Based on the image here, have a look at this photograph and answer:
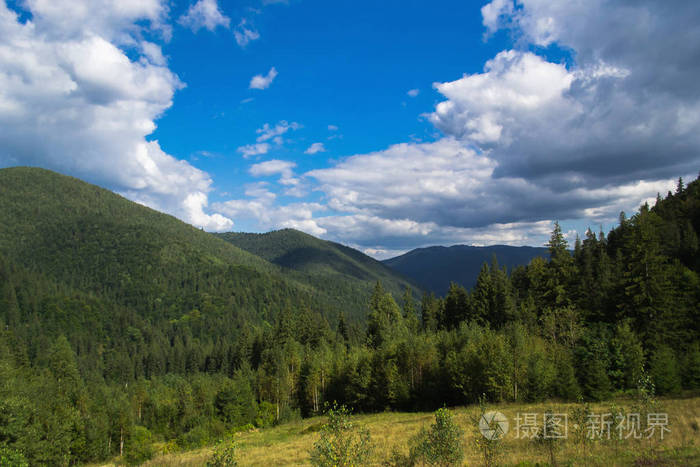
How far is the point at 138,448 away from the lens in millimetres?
47969

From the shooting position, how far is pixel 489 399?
44.6 metres

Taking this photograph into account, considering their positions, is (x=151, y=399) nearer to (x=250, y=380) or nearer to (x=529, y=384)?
(x=250, y=380)

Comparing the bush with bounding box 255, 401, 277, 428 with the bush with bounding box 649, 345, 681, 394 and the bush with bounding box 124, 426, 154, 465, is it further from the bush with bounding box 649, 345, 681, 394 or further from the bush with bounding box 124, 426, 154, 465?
the bush with bounding box 649, 345, 681, 394

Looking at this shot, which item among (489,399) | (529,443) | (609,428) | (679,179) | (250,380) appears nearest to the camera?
(609,428)

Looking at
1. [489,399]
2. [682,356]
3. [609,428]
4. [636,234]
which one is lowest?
[489,399]

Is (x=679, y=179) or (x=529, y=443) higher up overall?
(x=679, y=179)

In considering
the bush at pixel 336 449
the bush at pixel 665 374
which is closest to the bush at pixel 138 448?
the bush at pixel 336 449

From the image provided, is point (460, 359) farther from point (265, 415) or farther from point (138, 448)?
point (138, 448)

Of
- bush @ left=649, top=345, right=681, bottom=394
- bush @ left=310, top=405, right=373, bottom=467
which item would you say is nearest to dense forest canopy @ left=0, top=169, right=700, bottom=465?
bush @ left=649, top=345, right=681, bottom=394

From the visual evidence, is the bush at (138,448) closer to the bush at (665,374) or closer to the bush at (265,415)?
the bush at (265,415)

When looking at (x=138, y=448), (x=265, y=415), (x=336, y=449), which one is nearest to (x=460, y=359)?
(x=265, y=415)

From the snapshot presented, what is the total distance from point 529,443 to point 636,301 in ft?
118

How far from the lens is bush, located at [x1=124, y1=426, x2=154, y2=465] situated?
4136 cm

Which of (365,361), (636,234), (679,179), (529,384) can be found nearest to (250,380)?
(365,361)
